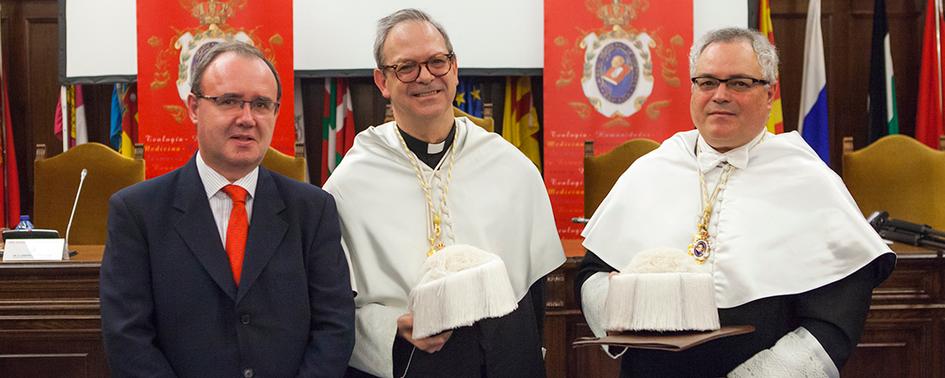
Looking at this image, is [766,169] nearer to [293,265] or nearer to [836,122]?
[293,265]

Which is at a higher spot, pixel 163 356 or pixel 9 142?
pixel 9 142

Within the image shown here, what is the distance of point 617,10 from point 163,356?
17.7ft

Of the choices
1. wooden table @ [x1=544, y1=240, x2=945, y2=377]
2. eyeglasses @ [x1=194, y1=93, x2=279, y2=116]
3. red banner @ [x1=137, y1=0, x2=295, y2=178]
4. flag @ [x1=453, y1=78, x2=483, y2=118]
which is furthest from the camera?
flag @ [x1=453, y1=78, x2=483, y2=118]

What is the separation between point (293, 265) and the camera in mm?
2475

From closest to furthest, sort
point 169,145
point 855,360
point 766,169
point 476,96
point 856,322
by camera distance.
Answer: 1. point 856,322
2. point 766,169
3. point 855,360
4. point 169,145
5. point 476,96

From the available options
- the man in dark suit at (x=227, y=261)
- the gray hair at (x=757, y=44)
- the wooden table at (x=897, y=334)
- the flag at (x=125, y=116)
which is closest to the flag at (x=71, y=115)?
the flag at (x=125, y=116)

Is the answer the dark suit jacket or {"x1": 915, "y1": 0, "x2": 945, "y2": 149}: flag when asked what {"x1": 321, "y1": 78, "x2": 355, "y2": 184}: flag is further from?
the dark suit jacket

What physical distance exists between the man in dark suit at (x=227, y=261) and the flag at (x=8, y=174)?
6.22m

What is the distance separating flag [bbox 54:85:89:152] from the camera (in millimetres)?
7945

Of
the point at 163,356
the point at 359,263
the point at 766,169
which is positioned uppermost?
the point at 766,169

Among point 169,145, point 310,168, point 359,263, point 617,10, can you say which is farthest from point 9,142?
point 359,263

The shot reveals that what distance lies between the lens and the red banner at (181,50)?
7.11 meters

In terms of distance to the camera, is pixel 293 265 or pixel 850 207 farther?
pixel 850 207

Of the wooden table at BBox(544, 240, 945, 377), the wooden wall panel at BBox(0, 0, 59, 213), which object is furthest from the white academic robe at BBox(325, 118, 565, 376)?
the wooden wall panel at BBox(0, 0, 59, 213)
